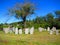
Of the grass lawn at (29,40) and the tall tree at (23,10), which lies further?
the tall tree at (23,10)

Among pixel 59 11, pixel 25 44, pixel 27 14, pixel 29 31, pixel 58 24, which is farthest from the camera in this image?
pixel 59 11

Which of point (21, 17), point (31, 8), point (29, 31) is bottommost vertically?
point (29, 31)

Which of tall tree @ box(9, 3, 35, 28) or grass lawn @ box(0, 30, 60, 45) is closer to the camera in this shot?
grass lawn @ box(0, 30, 60, 45)

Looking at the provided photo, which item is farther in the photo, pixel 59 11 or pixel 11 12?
pixel 59 11

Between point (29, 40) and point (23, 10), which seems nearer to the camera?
point (29, 40)

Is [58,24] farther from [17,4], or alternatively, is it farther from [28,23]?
[17,4]

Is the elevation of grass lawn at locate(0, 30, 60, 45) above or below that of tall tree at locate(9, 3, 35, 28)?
below

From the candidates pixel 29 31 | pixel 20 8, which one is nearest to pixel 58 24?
pixel 20 8

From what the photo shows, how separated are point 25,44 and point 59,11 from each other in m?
38.4

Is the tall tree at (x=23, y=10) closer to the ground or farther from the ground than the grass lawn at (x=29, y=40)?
farther from the ground

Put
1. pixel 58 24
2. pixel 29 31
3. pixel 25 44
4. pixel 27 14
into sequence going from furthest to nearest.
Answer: pixel 58 24 < pixel 27 14 < pixel 29 31 < pixel 25 44

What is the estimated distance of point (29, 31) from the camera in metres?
22.5

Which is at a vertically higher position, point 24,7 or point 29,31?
point 24,7

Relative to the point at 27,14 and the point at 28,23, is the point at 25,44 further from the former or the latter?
the point at 28,23
